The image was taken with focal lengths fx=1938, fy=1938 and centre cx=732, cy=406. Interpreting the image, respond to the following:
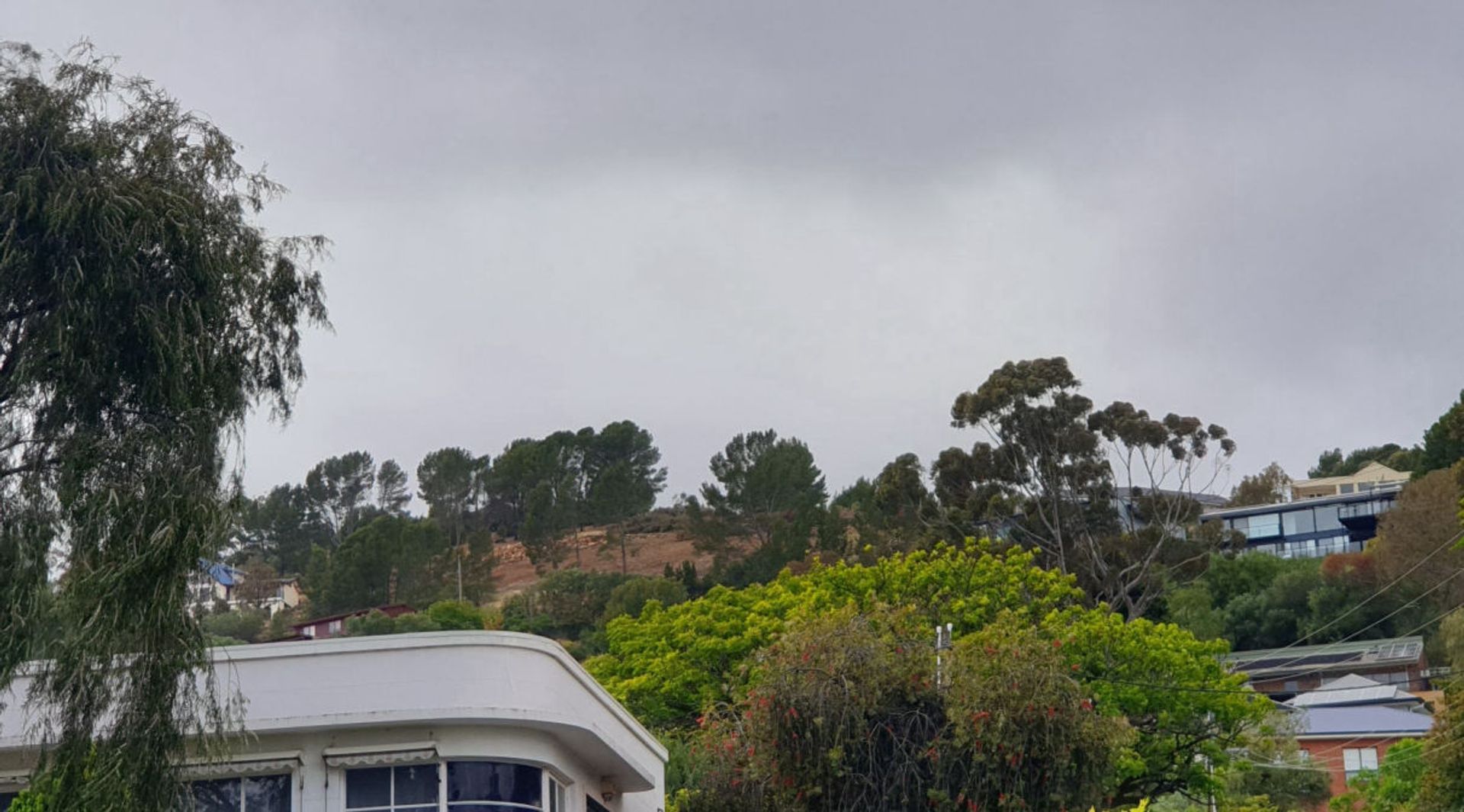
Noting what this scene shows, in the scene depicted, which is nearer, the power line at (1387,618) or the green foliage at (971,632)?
the green foliage at (971,632)

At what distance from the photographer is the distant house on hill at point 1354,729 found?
6128 centimetres

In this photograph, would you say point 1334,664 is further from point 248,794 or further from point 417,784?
point 248,794

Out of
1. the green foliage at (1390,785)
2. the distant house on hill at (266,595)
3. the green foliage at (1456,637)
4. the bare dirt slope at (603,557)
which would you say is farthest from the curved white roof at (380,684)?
the bare dirt slope at (603,557)

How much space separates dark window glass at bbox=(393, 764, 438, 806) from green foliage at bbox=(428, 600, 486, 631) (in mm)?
62939

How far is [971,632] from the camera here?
49.1 meters

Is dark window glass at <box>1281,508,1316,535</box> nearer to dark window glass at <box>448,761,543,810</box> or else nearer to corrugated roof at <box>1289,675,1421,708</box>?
corrugated roof at <box>1289,675,1421,708</box>

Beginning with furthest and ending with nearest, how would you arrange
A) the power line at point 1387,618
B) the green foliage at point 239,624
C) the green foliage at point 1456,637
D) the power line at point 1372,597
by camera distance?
1. the green foliage at point 239,624
2. the power line at point 1372,597
3. the power line at point 1387,618
4. the green foliage at point 1456,637

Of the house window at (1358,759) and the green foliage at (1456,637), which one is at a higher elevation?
the green foliage at (1456,637)

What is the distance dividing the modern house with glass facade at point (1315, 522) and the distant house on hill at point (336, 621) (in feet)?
152

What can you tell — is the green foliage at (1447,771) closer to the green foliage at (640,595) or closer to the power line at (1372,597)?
the power line at (1372,597)

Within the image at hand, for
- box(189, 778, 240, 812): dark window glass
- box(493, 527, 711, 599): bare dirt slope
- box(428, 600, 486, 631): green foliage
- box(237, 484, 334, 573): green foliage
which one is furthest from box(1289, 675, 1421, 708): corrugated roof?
box(237, 484, 334, 573): green foliage

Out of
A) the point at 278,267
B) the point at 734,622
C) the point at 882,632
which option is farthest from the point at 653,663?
the point at 278,267

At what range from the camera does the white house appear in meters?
23.2

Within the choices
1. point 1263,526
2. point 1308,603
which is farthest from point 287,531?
point 1308,603
